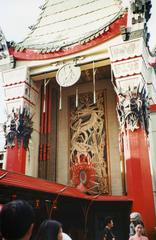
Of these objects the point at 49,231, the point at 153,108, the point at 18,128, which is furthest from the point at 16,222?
the point at 153,108

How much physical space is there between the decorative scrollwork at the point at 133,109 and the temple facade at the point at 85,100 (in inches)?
1.2

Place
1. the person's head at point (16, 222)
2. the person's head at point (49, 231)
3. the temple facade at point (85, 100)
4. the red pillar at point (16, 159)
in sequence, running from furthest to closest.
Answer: the red pillar at point (16, 159) → the temple facade at point (85, 100) → the person's head at point (49, 231) → the person's head at point (16, 222)

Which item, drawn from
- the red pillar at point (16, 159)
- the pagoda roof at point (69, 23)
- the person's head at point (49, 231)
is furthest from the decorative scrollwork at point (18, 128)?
the person's head at point (49, 231)

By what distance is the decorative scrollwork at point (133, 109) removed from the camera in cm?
840

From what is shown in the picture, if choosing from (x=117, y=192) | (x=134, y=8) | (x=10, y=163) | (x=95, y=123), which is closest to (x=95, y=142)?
(x=95, y=123)

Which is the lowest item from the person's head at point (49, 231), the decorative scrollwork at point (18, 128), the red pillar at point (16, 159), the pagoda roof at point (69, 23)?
the person's head at point (49, 231)

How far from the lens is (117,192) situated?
9.50 m

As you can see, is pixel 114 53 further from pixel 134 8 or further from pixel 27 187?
pixel 27 187

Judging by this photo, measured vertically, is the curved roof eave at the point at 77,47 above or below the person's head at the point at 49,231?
above

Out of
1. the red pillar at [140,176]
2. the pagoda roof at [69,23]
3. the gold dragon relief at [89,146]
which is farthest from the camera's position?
the pagoda roof at [69,23]

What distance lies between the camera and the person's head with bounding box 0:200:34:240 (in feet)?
4.32

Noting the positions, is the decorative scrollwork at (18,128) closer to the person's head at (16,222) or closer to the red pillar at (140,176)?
the red pillar at (140,176)

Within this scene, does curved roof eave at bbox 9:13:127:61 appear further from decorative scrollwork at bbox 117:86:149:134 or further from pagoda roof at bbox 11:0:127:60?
decorative scrollwork at bbox 117:86:149:134

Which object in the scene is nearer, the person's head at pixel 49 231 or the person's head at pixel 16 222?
the person's head at pixel 16 222
